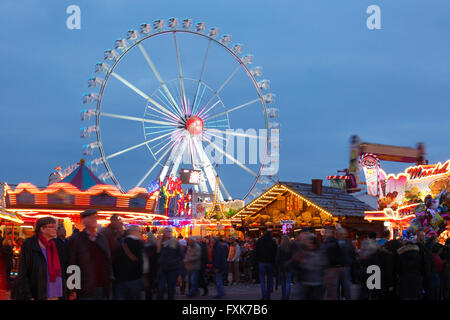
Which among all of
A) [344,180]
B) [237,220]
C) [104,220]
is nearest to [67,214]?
[104,220]

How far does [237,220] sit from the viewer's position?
32.8m

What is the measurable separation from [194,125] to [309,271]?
25975 mm

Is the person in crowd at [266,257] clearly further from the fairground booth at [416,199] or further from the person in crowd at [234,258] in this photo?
the fairground booth at [416,199]

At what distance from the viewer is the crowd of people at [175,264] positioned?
7637 mm

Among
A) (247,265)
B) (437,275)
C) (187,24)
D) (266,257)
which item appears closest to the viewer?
(437,275)

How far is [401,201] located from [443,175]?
3489 millimetres

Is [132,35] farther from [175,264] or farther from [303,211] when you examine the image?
[175,264]

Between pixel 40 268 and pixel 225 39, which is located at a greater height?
pixel 225 39

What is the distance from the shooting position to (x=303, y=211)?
A: 2922 cm

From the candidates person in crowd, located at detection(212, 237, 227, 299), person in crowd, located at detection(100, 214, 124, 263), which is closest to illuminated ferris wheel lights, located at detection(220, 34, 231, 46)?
person in crowd, located at detection(212, 237, 227, 299)

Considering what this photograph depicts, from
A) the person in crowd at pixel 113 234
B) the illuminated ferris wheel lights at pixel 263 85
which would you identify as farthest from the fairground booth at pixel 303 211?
the person in crowd at pixel 113 234

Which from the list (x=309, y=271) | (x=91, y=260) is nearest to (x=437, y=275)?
(x=309, y=271)

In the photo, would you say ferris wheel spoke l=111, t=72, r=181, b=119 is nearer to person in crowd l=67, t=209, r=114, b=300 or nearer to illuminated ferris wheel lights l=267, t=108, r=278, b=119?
illuminated ferris wheel lights l=267, t=108, r=278, b=119

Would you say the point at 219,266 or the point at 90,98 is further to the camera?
the point at 90,98
